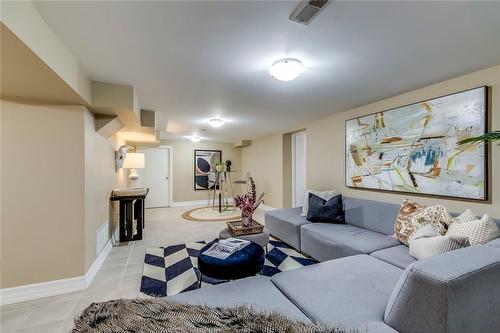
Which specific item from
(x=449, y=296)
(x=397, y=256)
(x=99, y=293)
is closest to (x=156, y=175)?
(x=99, y=293)

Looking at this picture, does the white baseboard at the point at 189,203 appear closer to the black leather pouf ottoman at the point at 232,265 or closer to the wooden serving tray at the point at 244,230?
the wooden serving tray at the point at 244,230

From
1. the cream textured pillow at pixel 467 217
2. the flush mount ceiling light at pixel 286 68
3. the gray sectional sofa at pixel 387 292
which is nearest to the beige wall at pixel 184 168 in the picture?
the flush mount ceiling light at pixel 286 68

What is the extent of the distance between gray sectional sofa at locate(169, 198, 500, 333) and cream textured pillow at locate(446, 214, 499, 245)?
16 cm

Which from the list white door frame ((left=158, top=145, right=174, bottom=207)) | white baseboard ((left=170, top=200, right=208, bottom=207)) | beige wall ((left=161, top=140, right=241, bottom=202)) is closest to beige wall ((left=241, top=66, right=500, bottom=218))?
beige wall ((left=161, top=140, right=241, bottom=202))

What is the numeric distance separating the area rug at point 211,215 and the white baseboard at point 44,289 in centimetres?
280

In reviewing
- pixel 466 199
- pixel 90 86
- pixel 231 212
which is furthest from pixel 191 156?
pixel 466 199

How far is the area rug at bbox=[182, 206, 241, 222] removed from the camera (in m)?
5.03

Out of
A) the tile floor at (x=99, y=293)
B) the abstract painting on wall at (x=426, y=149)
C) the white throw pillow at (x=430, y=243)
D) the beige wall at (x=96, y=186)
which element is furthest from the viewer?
the beige wall at (x=96, y=186)

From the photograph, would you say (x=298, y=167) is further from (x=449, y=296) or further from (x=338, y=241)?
(x=449, y=296)

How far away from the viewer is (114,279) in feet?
7.81

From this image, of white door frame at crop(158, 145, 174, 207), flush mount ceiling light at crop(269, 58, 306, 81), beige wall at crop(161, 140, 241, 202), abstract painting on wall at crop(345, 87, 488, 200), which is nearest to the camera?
flush mount ceiling light at crop(269, 58, 306, 81)

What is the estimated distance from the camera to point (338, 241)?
2402 millimetres

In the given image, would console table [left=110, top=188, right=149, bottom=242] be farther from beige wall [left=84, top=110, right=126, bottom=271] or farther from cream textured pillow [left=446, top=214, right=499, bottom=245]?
cream textured pillow [left=446, top=214, right=499, bottom=245]

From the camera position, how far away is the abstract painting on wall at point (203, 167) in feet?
23.2
